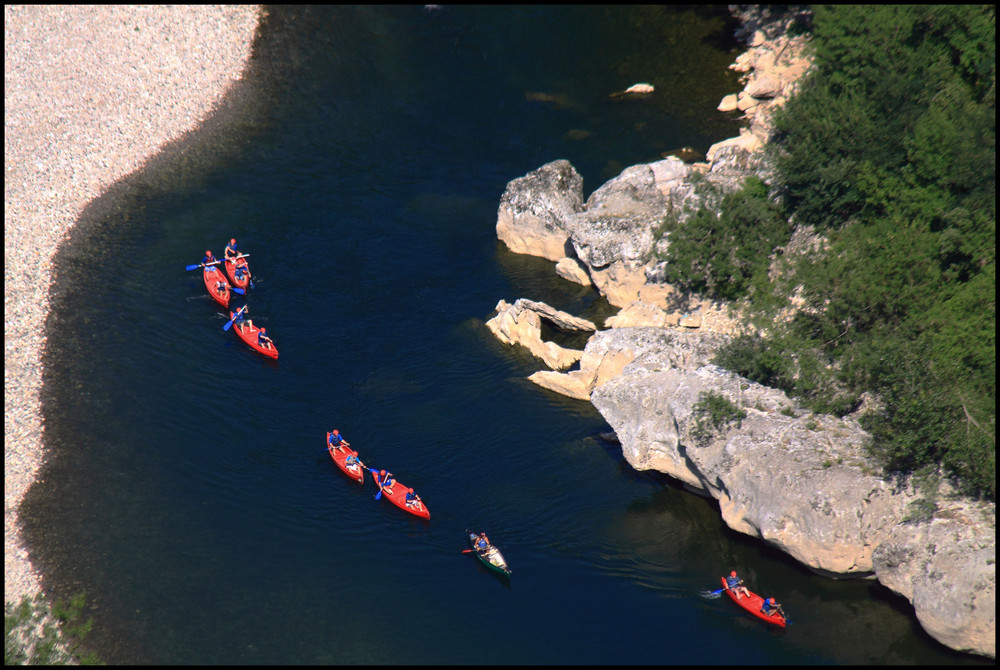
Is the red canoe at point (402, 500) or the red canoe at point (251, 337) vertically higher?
the red canoe at point (402, 500)

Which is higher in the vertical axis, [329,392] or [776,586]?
[776,586]

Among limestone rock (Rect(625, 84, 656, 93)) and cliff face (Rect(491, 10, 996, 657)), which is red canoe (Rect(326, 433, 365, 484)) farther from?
limestone rock (Rect(625, 84, 656, 93))

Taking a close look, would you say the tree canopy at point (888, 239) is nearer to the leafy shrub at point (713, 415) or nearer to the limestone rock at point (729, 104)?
the leafy shrub at point (713, 415)

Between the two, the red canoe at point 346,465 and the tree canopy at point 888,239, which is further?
the red canoe at point 346,465

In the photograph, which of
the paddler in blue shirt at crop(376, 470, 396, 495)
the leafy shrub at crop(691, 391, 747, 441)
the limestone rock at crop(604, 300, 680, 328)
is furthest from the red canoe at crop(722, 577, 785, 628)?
the limestone rock at crop(604, 300, 680, 328)

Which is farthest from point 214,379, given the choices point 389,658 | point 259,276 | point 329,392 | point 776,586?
point 776,586

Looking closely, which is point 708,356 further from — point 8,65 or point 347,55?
point 8,65

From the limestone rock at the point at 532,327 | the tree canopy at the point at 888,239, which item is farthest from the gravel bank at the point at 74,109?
the tree canopy at the point at 888,239
